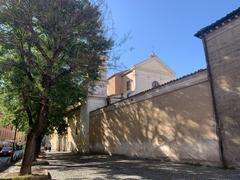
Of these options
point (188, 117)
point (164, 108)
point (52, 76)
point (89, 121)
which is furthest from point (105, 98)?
point (52, 76)

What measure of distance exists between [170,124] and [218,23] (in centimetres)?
666

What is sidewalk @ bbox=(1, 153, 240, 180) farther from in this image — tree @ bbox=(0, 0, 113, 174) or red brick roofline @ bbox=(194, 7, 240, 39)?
red brick roofline @ bbox=(194, 7, 240, 39)

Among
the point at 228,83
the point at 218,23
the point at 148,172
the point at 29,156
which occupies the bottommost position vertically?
the point at 148,172

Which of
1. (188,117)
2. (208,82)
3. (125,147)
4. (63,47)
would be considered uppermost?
(63,47)

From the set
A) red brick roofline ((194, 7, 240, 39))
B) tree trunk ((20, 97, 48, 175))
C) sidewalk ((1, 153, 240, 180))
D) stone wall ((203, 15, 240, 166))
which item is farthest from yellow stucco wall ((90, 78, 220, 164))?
tree trunk ((20, 97, 48, 175))

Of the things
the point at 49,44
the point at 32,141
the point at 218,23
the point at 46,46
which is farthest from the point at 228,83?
the point at 32,141

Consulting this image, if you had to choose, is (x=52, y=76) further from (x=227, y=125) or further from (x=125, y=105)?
(x=125, y=105)

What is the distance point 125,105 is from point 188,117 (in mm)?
7764

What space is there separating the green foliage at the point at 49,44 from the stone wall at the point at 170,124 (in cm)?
540

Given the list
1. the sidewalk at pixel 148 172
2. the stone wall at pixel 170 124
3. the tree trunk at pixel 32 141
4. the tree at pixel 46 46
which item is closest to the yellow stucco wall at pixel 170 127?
the stone wall at pixel 170 124

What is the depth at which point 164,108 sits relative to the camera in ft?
54.8

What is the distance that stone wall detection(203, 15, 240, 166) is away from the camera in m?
11.8

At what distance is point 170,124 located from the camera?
16016 millimetres

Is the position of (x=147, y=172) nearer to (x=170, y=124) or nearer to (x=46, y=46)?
(x=170, y=124)
